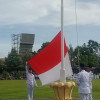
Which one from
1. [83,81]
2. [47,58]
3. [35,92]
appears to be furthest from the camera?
[35,92]

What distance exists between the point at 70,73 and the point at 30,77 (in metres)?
4.30

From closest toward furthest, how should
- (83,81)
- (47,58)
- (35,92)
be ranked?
1. (83,81)
2. (47,58)
3. (35,92)

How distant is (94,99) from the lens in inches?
736

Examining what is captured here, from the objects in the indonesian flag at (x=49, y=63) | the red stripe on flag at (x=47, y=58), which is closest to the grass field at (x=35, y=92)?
the indonesian flag at (x=49, y=63)

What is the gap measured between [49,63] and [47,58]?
0.22m

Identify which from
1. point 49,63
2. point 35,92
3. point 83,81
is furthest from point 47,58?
point 35,92

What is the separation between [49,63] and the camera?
39.7 ft

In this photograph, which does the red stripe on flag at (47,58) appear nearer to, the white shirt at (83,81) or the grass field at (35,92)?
the white shirt at (83,81)

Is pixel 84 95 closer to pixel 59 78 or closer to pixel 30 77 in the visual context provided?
pixel 59 78

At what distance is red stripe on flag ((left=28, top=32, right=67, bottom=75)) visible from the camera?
11883mm

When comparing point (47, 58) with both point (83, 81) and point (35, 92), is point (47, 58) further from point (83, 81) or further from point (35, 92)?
point (35, 92)

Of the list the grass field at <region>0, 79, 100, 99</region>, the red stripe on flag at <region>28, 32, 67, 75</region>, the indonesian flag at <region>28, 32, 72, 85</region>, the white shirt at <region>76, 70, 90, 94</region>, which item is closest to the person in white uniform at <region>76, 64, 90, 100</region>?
the white shirt at <region>76, 70, 90, 94</region>

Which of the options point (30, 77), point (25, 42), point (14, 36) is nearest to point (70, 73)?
point (30, 77)

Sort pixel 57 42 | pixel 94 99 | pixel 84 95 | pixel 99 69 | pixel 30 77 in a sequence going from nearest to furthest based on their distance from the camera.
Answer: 1. pixel 84 95
2. pixel 57 42
3. pixel 30 77
4. pixel 94 99
5. pixel 99 69
